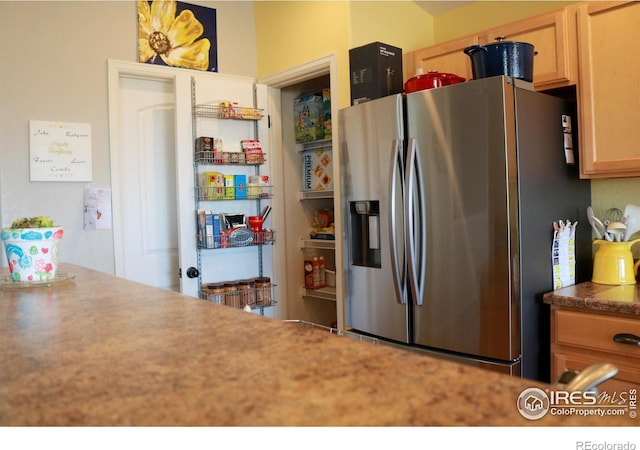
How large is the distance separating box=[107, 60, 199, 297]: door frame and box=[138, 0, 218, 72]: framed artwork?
8cm

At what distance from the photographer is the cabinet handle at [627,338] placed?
5.85 ft

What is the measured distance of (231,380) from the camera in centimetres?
58

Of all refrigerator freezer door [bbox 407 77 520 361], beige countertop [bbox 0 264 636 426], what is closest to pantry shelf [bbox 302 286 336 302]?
refrigerator freezer door [bbox 407 77 520 361]

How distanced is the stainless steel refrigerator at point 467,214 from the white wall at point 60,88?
1.39 metres

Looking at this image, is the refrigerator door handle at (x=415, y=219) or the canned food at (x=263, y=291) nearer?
the refrigerator door handle at (x=415, y=219)

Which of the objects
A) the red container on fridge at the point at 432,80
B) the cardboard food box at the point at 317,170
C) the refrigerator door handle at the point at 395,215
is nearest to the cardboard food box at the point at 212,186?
the cardboard food box at the point at 317,170

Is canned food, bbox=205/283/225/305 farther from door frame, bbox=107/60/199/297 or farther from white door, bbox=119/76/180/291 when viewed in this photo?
white door, bbox=119/76/180/291

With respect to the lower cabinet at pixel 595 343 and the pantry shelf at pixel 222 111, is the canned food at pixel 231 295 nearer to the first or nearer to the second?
the pantry shelf at pixel 222 111

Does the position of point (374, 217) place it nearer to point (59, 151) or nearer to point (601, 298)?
point (601, 298)

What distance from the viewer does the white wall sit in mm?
2523

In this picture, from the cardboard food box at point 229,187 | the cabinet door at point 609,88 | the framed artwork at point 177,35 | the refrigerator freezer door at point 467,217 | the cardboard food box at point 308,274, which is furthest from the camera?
the cardboard food box at point 308,274

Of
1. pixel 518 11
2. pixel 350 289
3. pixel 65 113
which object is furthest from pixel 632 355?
pixel 65 113
